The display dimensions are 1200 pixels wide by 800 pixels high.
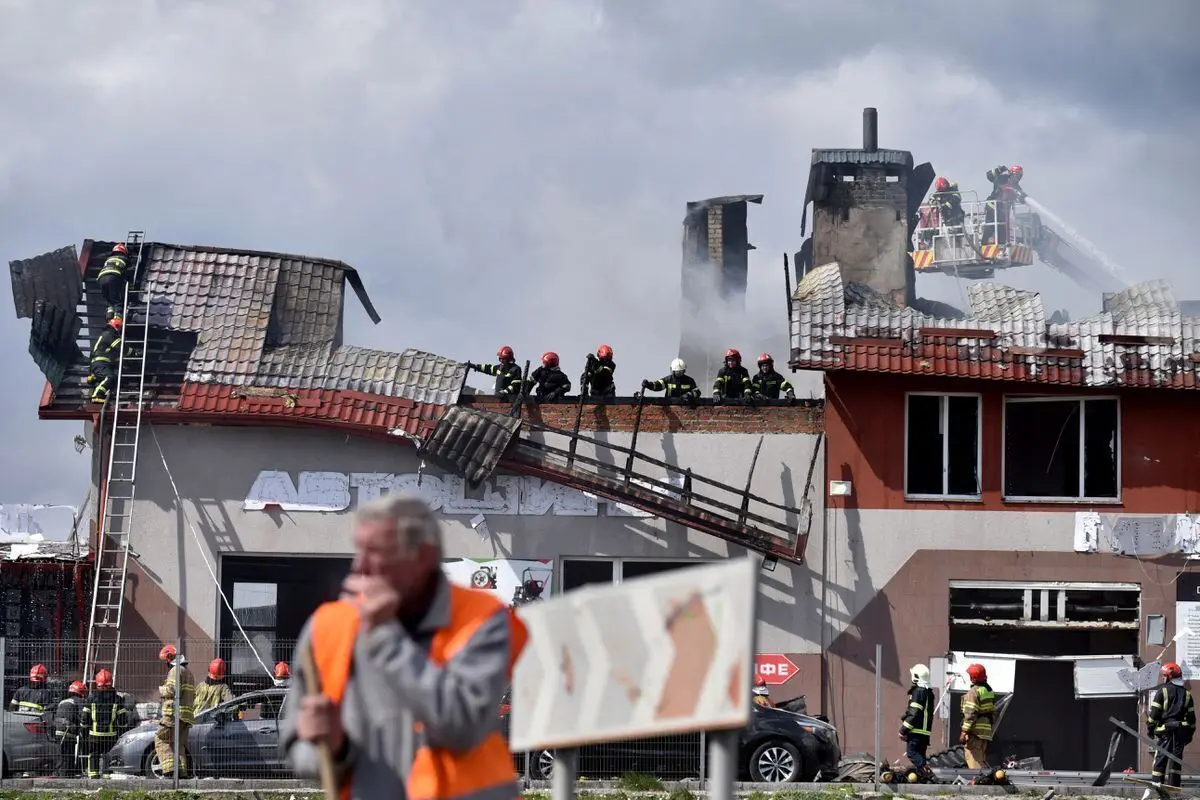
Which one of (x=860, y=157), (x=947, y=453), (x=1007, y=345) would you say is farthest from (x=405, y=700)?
(x=860, y=157)

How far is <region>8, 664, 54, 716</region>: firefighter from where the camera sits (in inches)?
699

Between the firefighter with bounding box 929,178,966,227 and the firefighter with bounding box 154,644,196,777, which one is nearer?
the firefighter with bounding box 154,644,196,777

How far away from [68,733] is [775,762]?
7.72m

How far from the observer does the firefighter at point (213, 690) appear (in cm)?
1895

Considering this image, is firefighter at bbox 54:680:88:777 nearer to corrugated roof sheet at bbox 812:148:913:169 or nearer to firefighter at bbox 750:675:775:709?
firefighter at bbox 750:675:775:709

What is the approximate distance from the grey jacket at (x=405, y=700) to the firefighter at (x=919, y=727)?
14742mm

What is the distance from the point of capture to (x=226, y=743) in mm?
18078

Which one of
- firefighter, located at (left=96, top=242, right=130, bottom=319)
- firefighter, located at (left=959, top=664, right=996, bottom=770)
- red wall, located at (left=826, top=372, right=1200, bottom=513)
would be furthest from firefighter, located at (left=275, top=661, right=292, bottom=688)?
red wall, located at (left=826, top=372, right=1200, bottom=513)

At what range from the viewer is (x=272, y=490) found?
80.8 ft

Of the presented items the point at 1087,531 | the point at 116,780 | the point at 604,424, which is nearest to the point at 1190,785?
the point at 1087,531

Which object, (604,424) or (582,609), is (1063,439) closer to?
(604,424)

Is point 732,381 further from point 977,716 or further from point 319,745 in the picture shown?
point 319,745

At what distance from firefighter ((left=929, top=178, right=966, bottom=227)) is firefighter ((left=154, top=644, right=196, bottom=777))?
1606 inches

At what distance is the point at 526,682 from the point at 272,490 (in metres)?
20.0
